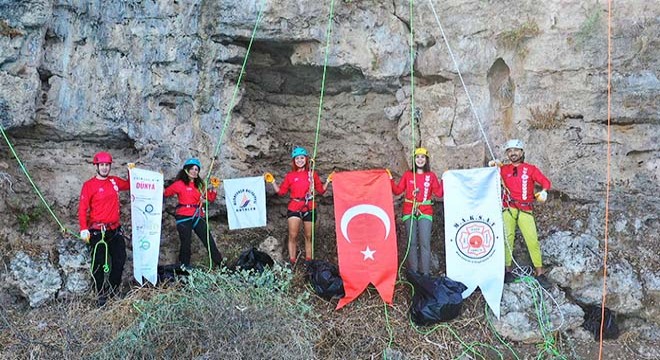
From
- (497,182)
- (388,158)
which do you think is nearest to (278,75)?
(388,158)

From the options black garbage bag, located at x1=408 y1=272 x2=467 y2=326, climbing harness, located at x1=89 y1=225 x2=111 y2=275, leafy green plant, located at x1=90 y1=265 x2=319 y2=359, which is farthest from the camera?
climbing harness, located at x1=89 y1=225 x2=111 y2=275

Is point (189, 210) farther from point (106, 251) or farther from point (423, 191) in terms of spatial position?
point (423, 191)

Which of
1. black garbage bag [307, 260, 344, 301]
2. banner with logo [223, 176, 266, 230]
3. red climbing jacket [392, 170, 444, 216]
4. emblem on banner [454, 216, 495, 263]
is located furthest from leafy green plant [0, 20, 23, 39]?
emblem on banner [454, 216, 495, 263]

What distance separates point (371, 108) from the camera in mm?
8211

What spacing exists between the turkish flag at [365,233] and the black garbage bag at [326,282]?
2.7 inches

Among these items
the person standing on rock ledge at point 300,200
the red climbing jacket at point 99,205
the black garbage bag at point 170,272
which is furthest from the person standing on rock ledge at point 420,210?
the red climbing jacket at point 99,205

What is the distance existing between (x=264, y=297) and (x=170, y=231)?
6.67ft

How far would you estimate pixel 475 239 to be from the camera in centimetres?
640

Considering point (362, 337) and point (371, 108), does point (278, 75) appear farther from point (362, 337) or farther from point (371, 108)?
point (362, 337)

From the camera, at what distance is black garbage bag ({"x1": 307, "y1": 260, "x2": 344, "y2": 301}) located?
634 cm

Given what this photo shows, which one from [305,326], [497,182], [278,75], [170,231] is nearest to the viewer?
[305,326]

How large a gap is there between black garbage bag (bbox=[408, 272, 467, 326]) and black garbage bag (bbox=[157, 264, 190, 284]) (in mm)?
2476

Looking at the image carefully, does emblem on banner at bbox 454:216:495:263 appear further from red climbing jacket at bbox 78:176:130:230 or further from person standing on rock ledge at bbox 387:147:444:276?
red climbing jacket at bbox 78:176:130:230

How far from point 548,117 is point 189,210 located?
452 cm
